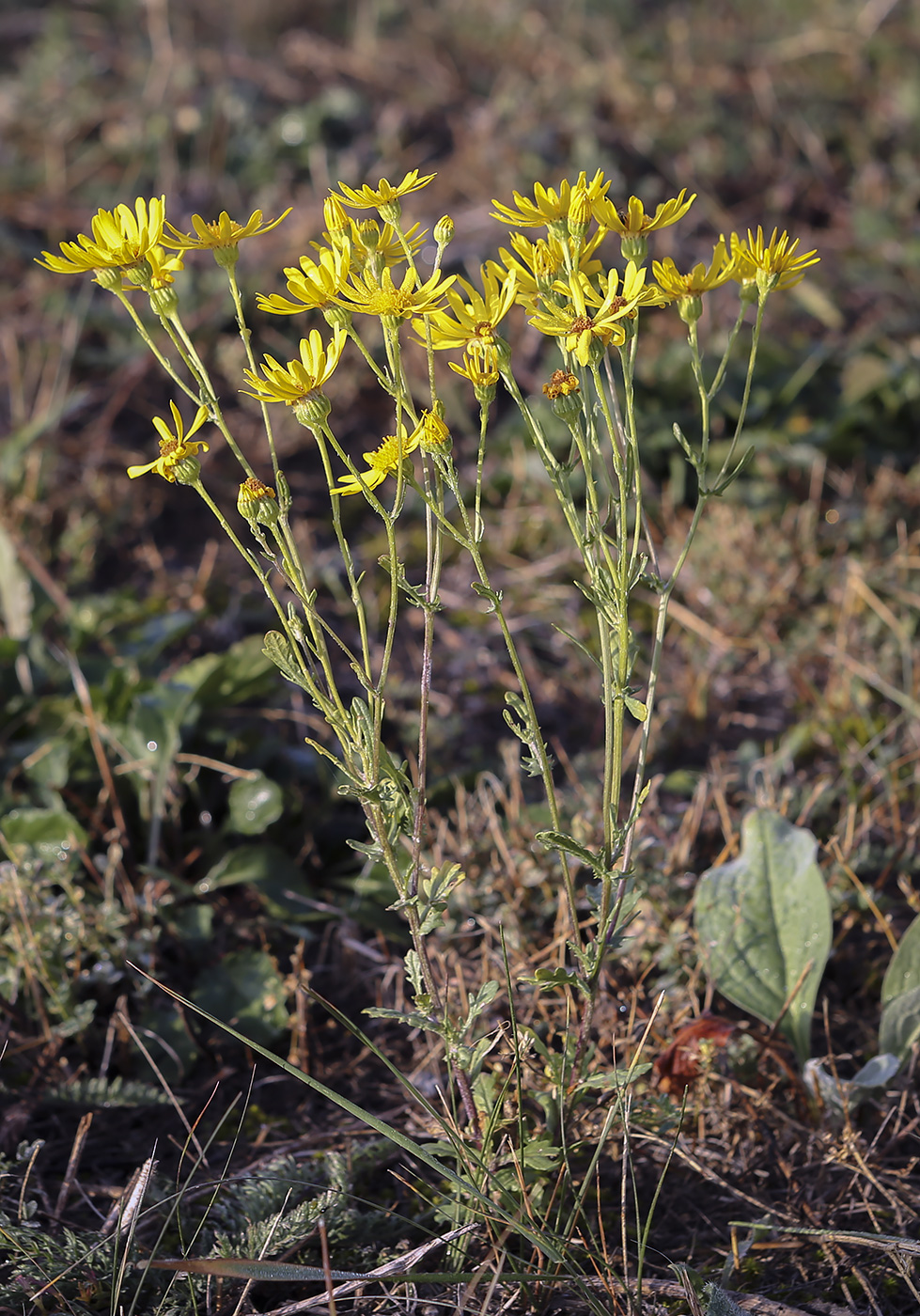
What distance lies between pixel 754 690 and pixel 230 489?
172 centimetres

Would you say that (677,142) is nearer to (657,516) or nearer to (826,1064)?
(657,516)

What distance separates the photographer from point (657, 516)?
3.04 meters

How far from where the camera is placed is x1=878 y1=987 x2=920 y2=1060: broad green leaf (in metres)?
1.65

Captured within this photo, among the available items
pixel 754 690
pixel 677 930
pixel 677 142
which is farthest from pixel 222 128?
pixel 677 930

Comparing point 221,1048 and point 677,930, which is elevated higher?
point 677,930

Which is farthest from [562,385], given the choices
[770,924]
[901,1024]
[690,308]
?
[901,1024]

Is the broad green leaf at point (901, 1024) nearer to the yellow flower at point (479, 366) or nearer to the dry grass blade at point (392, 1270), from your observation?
the dry grass blade at point (392, 1270)

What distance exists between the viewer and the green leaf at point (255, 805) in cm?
204

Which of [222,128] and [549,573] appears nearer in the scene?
[549,573]

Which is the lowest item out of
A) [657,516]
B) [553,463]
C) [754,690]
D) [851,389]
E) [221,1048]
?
[221,1048]

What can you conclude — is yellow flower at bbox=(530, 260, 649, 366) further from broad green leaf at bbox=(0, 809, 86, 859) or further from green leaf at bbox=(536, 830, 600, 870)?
broad green leaf at bbox=(0, 809, 86, 859)

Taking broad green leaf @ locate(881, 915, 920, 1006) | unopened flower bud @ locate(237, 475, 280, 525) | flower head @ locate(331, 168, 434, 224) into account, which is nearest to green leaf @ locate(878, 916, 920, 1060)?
broad green leaf @ locate(881, 915, 920, 1006)

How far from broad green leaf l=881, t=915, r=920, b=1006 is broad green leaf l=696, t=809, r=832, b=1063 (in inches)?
4.4

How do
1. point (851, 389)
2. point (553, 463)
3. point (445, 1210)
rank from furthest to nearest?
1. point (851, 389)
2. point (445, 1210)
3. point (553, 463)
